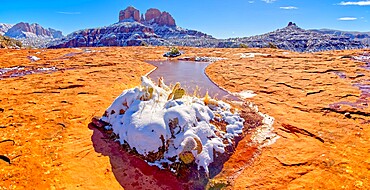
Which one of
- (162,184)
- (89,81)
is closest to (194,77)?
(89,81)

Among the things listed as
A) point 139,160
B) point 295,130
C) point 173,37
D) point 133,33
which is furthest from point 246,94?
point 173,37

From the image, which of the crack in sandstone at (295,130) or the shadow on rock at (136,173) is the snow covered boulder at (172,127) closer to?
the shadow on rock at (136,173)

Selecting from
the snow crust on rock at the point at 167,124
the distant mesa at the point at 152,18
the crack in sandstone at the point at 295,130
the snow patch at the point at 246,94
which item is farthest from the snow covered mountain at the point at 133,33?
the crack in sandstone at the point at 295,130

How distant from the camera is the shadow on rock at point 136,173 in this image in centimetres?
398

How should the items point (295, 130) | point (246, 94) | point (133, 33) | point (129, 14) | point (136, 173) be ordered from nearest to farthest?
point (136, 173), point (295, 130), point (246, 94), point (133, 33), point (129, 14)

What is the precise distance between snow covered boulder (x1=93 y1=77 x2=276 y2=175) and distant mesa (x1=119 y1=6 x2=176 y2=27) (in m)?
137

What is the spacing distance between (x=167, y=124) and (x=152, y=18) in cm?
14731

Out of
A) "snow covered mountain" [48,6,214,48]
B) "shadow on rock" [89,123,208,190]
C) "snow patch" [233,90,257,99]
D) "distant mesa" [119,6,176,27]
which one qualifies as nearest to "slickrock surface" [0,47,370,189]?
"shadow on rock" [89,123,208,190]

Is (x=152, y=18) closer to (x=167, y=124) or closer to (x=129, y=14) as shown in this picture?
(x=129, y=14)

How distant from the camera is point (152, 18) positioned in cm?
14238

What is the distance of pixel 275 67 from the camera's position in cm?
1366

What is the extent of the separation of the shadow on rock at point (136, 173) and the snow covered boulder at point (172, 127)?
0.16m

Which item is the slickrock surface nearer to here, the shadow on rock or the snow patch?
the shadow on rock

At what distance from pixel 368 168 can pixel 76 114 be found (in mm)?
6961
